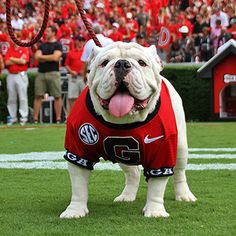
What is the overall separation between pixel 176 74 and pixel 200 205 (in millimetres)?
11572

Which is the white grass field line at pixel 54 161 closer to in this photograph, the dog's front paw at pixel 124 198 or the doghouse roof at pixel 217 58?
the dog's front paw at pixel 124 198

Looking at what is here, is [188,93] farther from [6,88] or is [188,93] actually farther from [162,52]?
[6,88]

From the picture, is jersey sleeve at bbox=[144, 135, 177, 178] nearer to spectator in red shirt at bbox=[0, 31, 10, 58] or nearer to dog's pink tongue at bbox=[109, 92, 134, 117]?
dog's pink tongue at bbox=[109, 92, 134, 117]

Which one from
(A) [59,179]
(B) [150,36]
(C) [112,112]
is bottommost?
(A) [59,179]

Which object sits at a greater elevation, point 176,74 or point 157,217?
point 176,74

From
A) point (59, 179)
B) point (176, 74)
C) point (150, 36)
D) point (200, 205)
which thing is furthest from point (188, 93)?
point (200, 205)

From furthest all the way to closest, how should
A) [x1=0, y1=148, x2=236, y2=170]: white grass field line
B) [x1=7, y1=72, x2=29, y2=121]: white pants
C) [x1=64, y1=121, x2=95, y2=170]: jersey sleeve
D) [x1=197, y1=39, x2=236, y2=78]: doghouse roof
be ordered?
[x1=7, y1=72, x2=29, y2=121]: white pants, [x1=197, y1=39, x2=236, y2=78]: doghouse roof, [x1=0, y1=148, x2=236, y2=170]: white grass field line, [x1=64, y1=121, x2=95, y2=170]: jersey sleeve

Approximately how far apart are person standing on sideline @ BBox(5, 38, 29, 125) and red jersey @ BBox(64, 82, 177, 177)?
10.8 meters

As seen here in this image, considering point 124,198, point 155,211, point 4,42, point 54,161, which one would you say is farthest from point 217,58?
point 155,211

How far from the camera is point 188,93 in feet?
55.5

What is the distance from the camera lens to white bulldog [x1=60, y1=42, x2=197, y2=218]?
15.6ft

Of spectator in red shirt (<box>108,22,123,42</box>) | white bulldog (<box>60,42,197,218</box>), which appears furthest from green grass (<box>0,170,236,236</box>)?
spectator in red shirt (<box>108,22,123,42</box>)

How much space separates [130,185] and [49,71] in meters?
9.96

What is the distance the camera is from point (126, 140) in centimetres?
498
